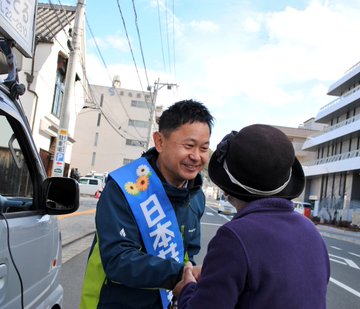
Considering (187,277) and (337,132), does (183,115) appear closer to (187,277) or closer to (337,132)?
(187,277)

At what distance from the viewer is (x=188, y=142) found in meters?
1.97

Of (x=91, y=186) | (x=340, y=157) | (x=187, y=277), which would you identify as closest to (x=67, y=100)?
(x=187, y=277)

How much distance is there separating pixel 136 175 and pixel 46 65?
16543mm

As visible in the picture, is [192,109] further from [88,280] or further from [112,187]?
[88,280]

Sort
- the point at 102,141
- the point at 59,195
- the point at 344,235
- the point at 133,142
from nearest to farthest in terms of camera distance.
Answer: the point at 59,195, the point at 344,235, the point at 102,141, the point at 133,142

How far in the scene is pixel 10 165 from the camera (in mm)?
2195

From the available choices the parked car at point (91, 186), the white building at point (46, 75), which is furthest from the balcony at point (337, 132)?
the white building at point (46, 75)

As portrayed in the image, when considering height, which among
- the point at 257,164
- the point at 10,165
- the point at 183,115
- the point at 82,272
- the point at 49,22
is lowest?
the point at 82,272

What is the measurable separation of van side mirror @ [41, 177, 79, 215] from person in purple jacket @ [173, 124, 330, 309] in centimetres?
98

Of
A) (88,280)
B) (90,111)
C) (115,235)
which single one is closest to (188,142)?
(115,235)

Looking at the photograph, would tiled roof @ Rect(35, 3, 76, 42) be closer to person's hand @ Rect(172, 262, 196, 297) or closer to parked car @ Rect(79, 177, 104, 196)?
parked car @ Rect(79, 177, 104, 196)

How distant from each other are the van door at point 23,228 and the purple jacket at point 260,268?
0.79 m

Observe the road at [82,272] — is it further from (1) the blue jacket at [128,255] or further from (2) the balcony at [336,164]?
(2) the balcony at [336,164]

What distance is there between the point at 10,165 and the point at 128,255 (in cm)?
94
